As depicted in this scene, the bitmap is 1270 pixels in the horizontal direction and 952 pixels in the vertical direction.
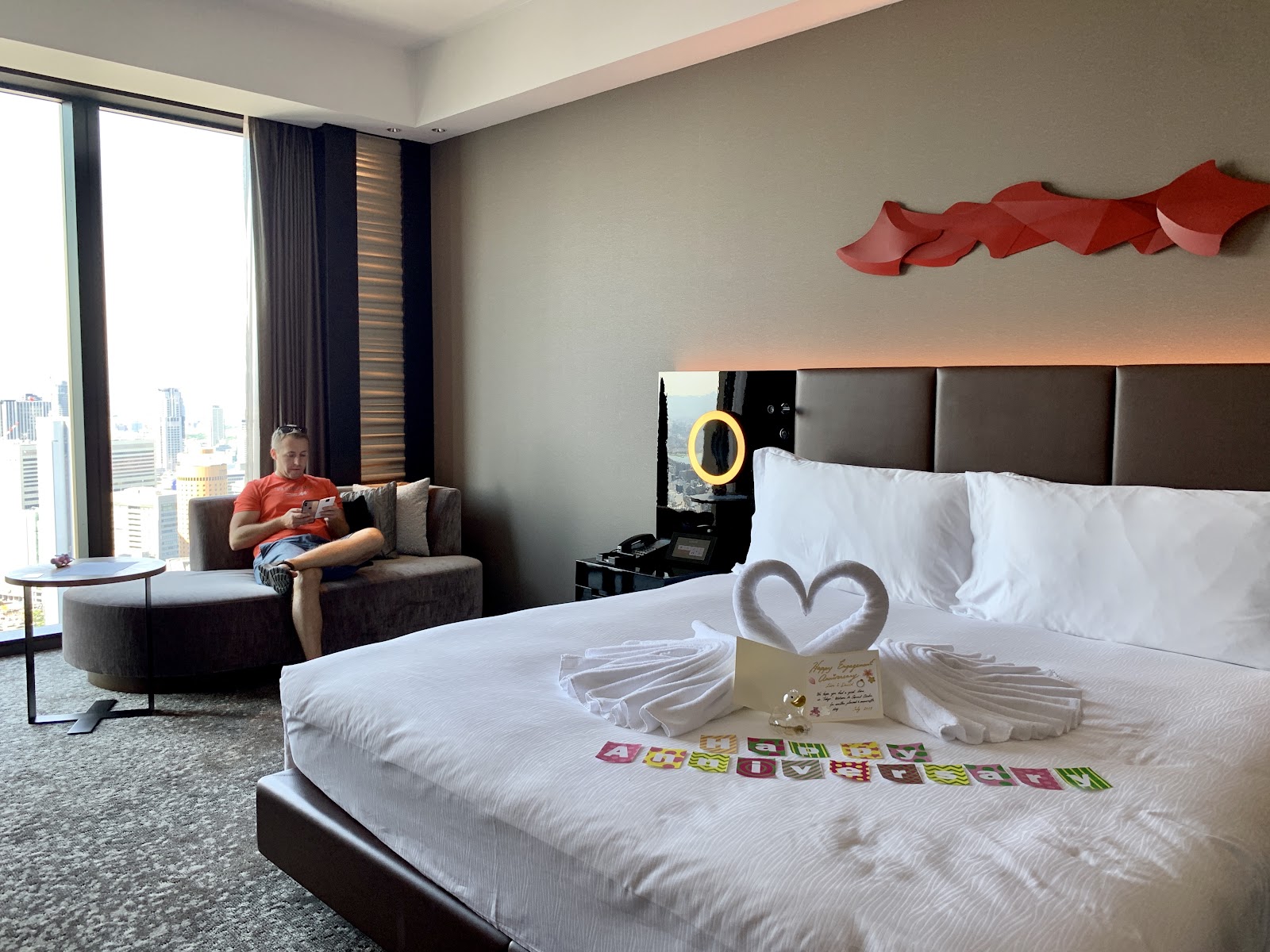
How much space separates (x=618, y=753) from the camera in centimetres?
165

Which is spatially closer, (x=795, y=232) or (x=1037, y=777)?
(x=1037, y=777)

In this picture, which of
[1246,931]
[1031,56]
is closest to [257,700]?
[1246,931]

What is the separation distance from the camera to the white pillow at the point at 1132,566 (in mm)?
2197

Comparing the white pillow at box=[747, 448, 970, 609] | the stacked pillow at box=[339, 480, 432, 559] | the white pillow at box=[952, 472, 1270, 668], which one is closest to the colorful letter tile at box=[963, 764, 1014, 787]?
the white pillow at box=[952, 472, 1270, 668]

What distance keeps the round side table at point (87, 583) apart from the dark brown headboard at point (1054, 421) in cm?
251

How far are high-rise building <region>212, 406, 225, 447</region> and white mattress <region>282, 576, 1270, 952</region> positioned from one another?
314 centimetres

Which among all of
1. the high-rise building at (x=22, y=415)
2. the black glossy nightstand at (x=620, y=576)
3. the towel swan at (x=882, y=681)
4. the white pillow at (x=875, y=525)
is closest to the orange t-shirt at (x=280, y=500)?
the high-rise building at (x=22, y=415)

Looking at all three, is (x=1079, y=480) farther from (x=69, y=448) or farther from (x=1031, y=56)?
(x=69, y=448)

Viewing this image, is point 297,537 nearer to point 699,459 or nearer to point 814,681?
point 699,459

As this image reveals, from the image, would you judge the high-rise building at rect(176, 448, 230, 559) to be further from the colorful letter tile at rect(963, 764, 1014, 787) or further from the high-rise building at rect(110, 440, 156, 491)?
the colorful letter tile at rect(963, 764, 1014, 787)

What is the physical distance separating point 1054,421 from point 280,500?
3.19 meters

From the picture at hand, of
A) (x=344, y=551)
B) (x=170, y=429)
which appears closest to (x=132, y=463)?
(x=170, y=429)

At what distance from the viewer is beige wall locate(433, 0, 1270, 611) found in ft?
8.82

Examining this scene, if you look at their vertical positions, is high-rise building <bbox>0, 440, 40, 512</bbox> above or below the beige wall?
below
